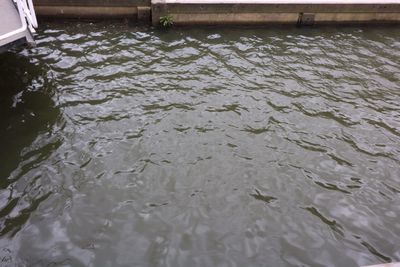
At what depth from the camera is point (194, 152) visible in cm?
617

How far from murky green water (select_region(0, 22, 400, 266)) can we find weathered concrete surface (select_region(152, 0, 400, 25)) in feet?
2.90

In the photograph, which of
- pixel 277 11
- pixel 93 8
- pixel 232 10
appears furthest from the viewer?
pixel 277 11

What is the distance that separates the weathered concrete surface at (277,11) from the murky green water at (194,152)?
883mm

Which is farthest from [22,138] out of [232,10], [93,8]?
[232,10]

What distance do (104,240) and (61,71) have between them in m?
4.78

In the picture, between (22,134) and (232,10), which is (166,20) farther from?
(22,134)

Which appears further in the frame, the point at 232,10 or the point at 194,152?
the point at 232,10

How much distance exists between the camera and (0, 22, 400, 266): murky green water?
15.7 ft

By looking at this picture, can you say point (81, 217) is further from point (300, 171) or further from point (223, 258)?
point (300, 171)

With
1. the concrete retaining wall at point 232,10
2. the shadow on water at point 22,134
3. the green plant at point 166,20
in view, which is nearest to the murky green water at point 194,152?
the shadow on water at point 22,134

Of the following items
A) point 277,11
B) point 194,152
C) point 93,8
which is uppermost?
point 277,11

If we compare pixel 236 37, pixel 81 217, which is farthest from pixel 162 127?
pixel 236 37

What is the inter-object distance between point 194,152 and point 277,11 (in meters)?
6.39

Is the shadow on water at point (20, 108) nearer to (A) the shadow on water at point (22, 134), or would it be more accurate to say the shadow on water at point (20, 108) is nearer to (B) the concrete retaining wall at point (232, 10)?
(A) the shadow on water at point (22, 134)
